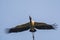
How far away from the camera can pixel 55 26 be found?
2238mm

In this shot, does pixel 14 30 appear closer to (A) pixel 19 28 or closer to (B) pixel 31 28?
(A) pixel 19 28

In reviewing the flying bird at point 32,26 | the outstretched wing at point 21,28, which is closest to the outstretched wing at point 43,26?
the flying bird at point 32,26

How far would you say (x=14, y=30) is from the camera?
227cm

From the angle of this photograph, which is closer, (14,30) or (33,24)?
(33,24)

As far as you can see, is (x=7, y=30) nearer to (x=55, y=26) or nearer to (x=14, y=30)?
(x=14, y=30)

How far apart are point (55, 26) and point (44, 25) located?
0.45 ft

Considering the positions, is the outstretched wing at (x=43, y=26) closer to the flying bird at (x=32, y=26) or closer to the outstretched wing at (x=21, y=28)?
the flying bird at (x=32, y=26)

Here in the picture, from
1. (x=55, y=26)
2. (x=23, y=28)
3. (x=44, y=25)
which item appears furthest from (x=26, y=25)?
(x=55, y=26)

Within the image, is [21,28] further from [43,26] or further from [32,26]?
[43,26]

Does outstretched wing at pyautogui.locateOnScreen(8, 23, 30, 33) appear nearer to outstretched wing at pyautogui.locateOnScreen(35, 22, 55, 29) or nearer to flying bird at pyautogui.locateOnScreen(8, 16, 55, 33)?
flying bird at pyautogui.locateOnScreen(8, 16, 55, 33)

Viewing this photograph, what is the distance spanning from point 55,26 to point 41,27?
0.17 m

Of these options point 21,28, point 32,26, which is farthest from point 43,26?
point 21,28

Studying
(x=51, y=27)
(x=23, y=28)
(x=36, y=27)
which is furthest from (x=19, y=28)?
(x=51, y=27)

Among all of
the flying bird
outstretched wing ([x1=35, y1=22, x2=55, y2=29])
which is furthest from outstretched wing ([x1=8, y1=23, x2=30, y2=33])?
outstretched wing ([x1=35, y1=22, x2=55, y2=29])
